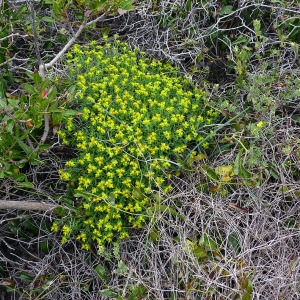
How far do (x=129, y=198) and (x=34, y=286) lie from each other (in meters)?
0.64

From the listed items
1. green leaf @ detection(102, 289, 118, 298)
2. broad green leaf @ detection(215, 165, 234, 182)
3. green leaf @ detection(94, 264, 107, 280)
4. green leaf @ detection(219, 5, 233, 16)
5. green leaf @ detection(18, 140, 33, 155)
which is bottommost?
green leaf @ detection(94, 264, 107, 280)

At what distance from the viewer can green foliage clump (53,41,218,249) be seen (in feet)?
7.33

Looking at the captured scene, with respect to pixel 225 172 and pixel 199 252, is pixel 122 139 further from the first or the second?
pixel 199 252

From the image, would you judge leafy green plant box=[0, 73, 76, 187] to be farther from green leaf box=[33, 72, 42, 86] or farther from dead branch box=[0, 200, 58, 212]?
dead branch box=[0, 200, 58, 212]

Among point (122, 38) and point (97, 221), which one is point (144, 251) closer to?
point (97, 221)

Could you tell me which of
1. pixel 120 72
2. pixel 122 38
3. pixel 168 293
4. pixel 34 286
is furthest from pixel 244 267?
pixel 122 38

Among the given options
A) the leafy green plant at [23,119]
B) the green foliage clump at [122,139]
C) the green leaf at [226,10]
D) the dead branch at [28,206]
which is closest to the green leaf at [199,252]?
the green foliage clump at [122,139]

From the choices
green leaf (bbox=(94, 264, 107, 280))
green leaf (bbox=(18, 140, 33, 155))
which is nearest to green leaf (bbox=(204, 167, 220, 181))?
green leaf (bbox=(94, 264, 107, 280))

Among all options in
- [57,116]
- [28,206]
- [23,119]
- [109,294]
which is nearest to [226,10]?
[57,116]

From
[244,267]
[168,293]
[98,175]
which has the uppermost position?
[98,175]

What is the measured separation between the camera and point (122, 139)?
2.30 metres

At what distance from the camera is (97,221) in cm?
225

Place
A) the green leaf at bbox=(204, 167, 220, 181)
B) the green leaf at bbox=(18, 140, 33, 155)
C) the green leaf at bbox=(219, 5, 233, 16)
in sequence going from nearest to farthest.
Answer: the green leaf at bbox=(18, 140, 33, 155), the green leaf at bbox=(204, 167, 220, 181), the green leaf at bbox=(219, 5, 233, 16)

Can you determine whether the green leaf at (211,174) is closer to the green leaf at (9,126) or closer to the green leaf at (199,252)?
the green leaf at (199,252)
